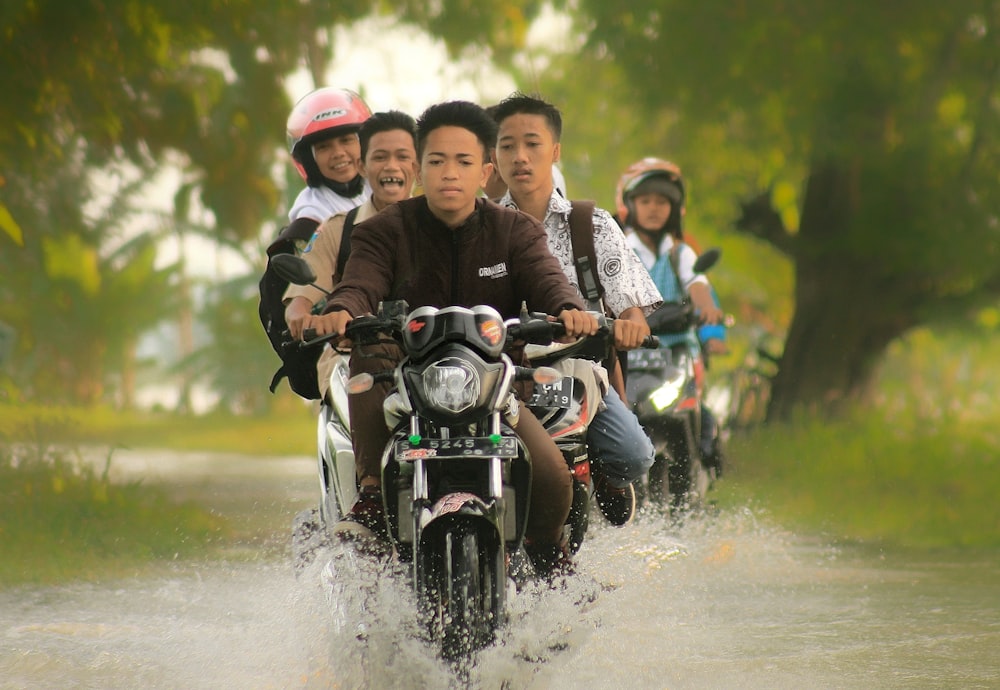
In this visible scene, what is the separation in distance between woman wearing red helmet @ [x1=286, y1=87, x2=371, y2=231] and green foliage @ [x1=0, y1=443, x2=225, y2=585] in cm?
234

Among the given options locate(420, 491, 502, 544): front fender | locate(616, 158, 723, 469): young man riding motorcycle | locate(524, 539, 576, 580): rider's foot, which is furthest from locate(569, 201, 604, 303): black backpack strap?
locate(616, 158, 723, 469): young man riding motorcycle

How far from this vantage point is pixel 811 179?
47.1ft

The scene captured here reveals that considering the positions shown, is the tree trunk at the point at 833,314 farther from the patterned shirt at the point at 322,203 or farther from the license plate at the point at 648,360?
the patterned shirt at the point at 322,203

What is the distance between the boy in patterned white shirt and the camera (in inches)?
215

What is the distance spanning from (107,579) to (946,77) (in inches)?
331

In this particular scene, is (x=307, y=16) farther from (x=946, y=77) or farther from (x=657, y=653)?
(x=657, y=653)

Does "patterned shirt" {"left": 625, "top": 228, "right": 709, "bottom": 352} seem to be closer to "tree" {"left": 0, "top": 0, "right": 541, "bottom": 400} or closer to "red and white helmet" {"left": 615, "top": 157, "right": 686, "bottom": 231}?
"red and white helmet" {"left": 615, "top": 157, "right": 686, "bottom": 231}

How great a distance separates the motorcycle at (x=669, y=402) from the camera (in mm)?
9000

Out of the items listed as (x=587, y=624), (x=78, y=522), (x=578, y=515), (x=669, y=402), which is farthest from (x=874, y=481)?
(x=578, y=515)

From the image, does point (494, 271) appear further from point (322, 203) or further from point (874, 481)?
point (874, 481)

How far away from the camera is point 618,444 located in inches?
214

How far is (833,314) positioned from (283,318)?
844 centimetres

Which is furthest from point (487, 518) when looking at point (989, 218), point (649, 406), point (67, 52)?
point (989, 218)

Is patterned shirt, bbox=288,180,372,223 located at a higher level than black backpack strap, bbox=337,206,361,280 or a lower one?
higher
